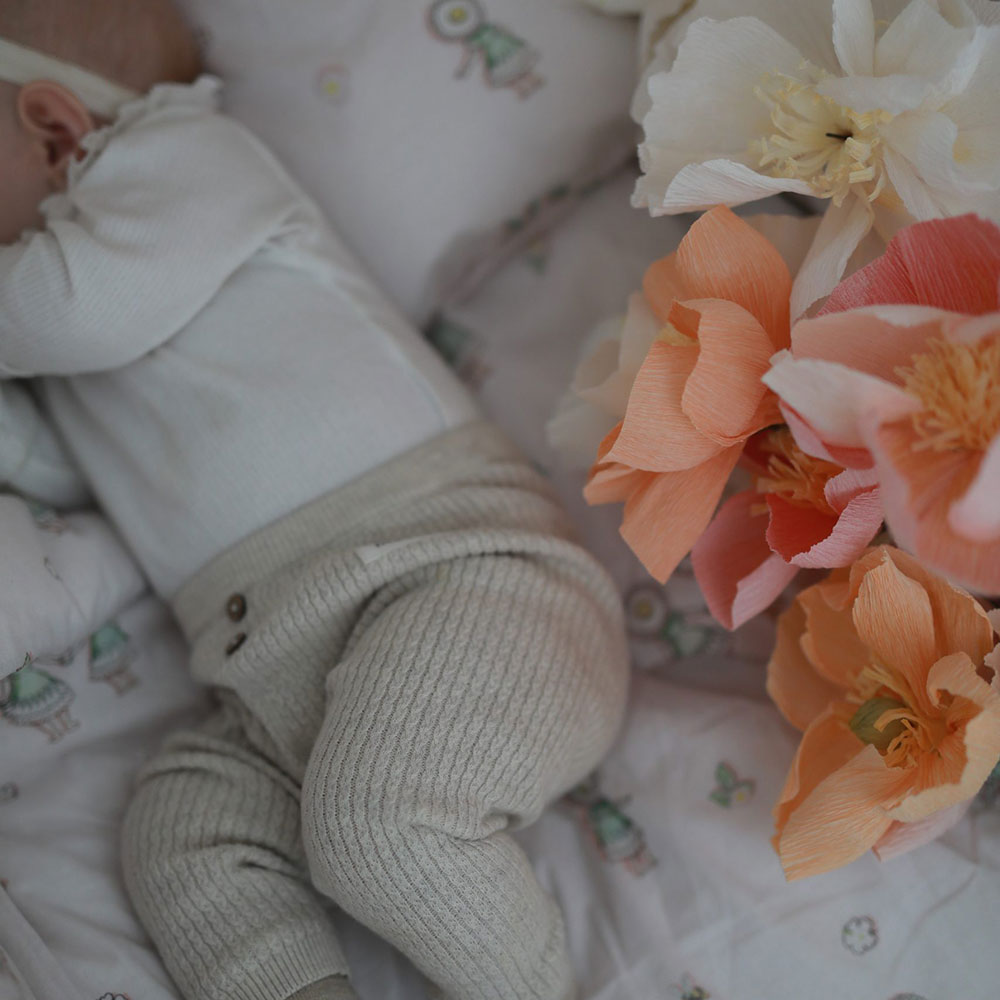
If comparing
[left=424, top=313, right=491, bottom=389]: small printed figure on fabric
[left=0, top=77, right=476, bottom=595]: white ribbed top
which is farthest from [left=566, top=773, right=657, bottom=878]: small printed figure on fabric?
[left=424, top=313, right=491, bottom=389]: small printed figure on fabric

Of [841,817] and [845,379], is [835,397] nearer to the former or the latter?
[845,379]

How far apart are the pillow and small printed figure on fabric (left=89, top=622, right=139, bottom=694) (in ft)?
1.64

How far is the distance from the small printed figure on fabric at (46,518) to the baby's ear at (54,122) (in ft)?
1.07

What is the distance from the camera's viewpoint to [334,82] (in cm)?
97

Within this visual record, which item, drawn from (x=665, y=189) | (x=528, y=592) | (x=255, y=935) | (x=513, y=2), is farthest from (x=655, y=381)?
(x=513, y=2)

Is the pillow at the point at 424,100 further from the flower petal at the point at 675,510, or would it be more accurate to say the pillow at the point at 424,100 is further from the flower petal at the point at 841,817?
the flower petal at the point at 841,817

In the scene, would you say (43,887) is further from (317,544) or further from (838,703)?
(838,703)

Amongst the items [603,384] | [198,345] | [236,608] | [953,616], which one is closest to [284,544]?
[236,608]

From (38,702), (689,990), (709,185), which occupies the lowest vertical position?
(689,990)

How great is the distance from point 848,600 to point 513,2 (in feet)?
2.42

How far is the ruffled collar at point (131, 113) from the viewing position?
0.87 meters

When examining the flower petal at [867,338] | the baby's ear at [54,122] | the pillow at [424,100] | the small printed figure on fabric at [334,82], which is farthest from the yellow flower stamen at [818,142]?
the baby's ear at [54,122]

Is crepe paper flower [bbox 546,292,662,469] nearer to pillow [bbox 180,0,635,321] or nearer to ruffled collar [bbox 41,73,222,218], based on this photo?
pillow [bbox 180,0,635,321]

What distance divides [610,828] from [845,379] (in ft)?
1.72
